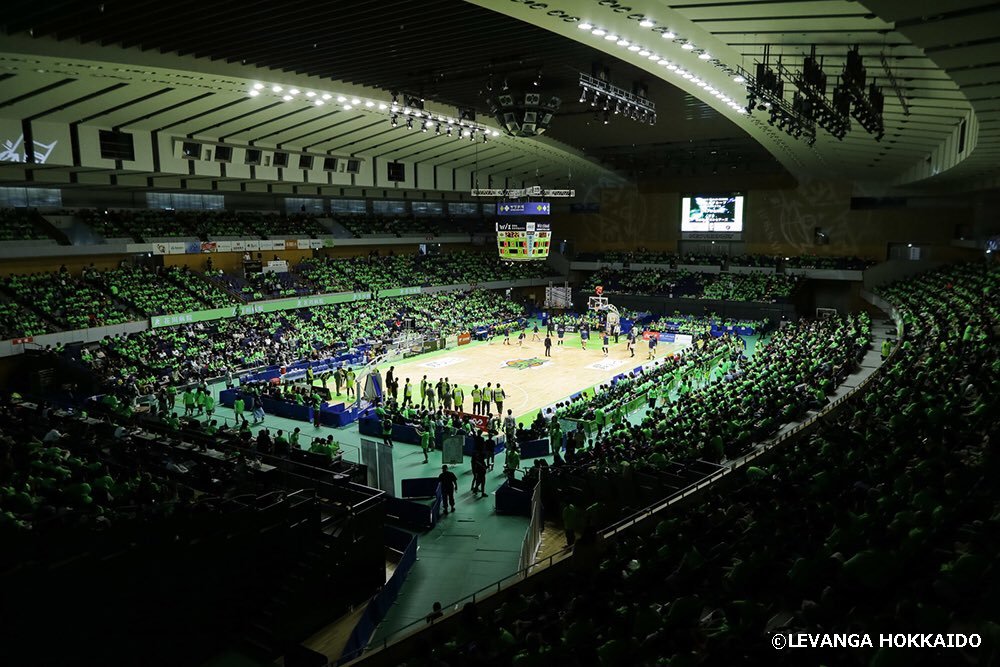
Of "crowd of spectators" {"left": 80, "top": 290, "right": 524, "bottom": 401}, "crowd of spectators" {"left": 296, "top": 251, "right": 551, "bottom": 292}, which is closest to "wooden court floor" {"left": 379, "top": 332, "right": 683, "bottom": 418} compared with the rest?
"crowd of spectators" {"left": 80, "top": 290, "right": 524, "bottom": 401}

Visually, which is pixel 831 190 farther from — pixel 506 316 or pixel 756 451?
pixel 756 451

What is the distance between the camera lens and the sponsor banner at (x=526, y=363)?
107 ft

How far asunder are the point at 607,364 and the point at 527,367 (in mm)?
4208

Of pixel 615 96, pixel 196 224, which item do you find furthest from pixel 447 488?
pixel 196 224

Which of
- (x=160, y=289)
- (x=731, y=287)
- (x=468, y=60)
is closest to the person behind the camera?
(x=468, y=60)

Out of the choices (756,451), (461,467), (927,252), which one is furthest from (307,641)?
(927,252)

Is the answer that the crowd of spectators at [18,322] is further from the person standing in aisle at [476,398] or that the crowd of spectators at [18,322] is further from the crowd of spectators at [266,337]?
the person standing in aisle at [476,398]

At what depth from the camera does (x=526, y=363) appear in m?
33.3

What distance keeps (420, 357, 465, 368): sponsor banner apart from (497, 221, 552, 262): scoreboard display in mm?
6108

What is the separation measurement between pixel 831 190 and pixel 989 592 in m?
45.7

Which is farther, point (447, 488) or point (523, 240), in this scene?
point (523, 240)

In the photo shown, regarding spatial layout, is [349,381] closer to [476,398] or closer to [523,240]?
[476,398]

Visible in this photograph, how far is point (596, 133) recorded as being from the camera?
36.5m

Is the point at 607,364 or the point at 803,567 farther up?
the point at 803,567
